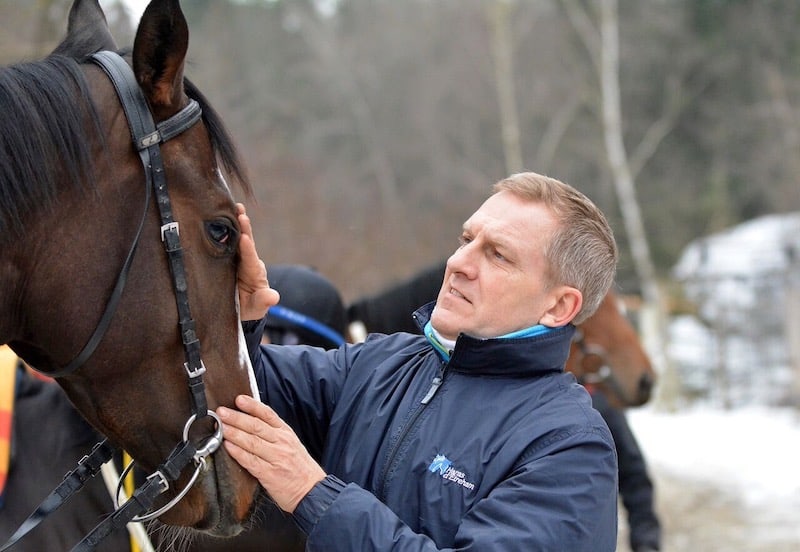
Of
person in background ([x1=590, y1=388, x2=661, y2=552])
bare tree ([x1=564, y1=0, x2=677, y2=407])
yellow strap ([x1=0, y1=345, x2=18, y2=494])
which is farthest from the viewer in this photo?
bare tree ([x1=564, y1=0, x2=677, y2=407])

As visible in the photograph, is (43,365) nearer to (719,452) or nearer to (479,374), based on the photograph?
(479,374)

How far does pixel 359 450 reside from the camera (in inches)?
86.0

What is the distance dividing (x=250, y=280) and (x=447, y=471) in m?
0.62

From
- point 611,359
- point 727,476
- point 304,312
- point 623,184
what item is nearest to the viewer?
point 304,312

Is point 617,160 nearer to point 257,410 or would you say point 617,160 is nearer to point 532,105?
point 532,105

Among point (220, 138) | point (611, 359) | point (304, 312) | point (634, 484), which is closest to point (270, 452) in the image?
point (220, 138)

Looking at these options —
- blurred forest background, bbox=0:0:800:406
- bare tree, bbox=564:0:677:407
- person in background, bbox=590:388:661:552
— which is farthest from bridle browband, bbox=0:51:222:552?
blurred forest background, bbox=0:0:800:406

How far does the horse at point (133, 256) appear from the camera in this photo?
185cm

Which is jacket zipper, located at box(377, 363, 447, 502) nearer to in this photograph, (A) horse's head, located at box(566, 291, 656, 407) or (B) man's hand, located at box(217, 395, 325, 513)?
(B) man's hand, located at box(217, 395, 325, 513)

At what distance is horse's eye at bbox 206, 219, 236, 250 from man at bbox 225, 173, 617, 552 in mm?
48

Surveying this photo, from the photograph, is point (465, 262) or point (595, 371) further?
point (595, 371)

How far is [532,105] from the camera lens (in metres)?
22.0

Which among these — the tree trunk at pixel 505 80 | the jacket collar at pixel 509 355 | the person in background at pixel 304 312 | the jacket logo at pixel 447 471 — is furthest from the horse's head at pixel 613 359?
the tree trunk at pixel 505 80

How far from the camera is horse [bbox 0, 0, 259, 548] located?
1852mm
